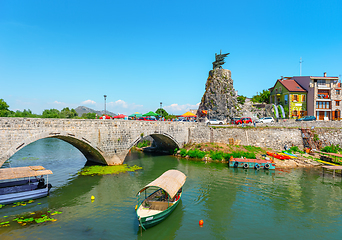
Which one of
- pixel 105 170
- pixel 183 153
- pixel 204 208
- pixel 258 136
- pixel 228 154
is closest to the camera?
pixel 204 208

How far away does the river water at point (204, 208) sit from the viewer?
13.6 meters

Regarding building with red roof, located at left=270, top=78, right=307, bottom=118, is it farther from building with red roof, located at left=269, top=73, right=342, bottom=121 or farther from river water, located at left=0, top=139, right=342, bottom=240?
river water, located at left=0, top=139, right=342, bottom=240

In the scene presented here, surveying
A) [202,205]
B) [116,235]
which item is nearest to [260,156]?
[202,205]

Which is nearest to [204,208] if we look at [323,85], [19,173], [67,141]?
[19,173]

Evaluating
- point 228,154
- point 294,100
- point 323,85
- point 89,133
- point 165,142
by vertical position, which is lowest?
point 228,154

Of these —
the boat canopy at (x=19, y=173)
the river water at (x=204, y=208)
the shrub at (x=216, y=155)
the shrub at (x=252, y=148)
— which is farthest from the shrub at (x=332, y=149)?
the boat canopy at (x=19, y=173)

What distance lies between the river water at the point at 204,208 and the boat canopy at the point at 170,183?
2.17m

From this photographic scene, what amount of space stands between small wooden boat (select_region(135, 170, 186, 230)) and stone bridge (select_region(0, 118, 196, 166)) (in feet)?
43.4

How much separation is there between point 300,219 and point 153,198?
37.9ft

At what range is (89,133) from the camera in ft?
84.6

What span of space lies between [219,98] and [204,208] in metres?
39.3

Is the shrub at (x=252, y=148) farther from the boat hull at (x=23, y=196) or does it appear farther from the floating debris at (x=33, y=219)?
the floating debris at (x=33, y=219)

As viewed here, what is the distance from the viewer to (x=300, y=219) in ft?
51.9

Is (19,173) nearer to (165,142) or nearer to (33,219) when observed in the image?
(33,219)
